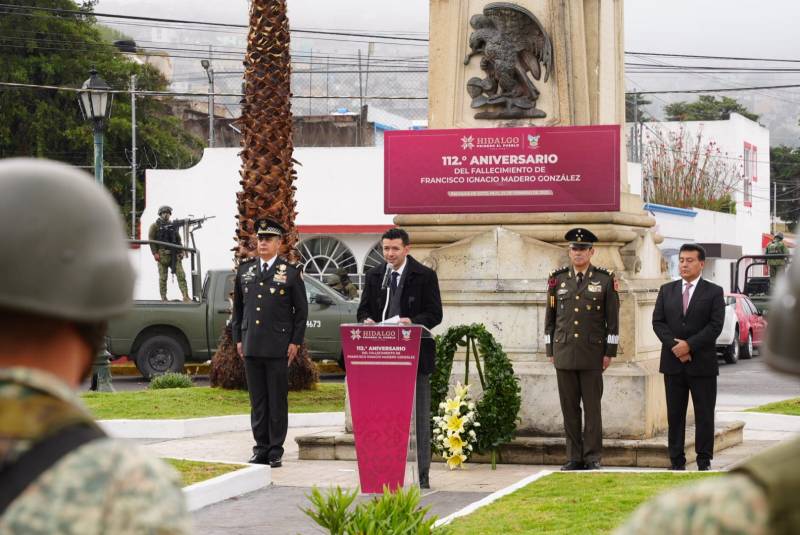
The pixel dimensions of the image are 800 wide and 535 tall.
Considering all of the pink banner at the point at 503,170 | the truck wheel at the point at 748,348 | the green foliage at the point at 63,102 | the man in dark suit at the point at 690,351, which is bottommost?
the truck wheel at the point at 748,348

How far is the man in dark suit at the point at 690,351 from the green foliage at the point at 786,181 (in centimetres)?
9156

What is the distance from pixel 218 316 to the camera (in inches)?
969

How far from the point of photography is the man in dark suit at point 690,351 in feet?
38.2

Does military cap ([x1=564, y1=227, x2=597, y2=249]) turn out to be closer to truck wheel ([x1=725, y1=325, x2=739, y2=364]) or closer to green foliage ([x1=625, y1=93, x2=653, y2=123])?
truck wheel ([x1=725, y1=325, x2=739, y2=364])

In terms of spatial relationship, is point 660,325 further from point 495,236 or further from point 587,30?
point 587,30

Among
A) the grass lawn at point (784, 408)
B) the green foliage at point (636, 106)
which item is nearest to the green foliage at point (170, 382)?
the grass lawn at point (784, 408)

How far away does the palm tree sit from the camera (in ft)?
61.4

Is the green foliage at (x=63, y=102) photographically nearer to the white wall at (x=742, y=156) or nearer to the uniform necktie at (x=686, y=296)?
→ the white wall at (x=742, y=156)

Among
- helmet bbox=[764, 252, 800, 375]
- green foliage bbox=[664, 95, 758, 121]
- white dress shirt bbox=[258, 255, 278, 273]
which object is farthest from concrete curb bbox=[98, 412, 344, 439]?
green foliage bbox=[664, 95, 758, 121]

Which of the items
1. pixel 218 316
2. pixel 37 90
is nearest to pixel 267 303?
pixel 218 316

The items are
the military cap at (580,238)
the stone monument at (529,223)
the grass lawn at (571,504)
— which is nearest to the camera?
the grass lawn at (571,504)

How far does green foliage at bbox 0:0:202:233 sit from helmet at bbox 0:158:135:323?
47.0 metres

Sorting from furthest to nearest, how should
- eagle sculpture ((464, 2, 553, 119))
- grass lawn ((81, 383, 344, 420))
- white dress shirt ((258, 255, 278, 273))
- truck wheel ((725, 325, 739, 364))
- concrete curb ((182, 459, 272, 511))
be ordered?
truck wheel ((725, 325, 739, 364)), grass lawn ((81, 383, 344, 420)), eagle sculpture ((464, 2, 553, 119)), white dress shirt ((258, 255, 278, 273)), concrete curb ((182, 459, 272, 511))

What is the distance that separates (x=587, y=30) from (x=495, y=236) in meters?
2.05
